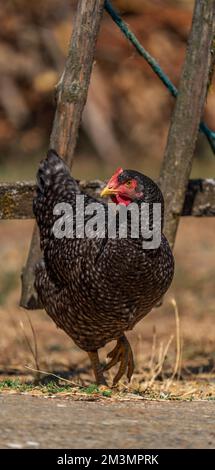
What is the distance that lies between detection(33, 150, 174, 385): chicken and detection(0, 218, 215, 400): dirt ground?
451 mm

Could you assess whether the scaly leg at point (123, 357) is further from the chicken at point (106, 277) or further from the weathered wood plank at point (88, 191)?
the weathered wood plank at point (88, 191)

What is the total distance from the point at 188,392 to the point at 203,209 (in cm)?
136

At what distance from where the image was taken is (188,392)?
17.6 ft

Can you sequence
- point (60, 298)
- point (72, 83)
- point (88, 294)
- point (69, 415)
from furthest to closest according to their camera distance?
point (72, 83)
point (60, 298)
point (88, 294)
point (69, 415)

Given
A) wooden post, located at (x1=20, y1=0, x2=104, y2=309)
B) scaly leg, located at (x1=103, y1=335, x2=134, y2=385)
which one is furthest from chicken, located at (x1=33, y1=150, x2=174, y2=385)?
wooden post, located at (x1=20, y1=0, x2=104, y2=309)

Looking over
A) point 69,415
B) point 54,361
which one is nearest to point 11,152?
point 54,361

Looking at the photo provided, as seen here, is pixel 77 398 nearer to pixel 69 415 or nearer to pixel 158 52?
pixel 69 415

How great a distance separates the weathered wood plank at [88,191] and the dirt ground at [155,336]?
0.72 metres

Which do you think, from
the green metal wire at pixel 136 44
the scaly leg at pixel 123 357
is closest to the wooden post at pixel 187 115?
the green metal wire at pixel 136 44

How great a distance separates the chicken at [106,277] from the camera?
5.12 metres

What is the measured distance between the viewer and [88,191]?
6219 millimetres

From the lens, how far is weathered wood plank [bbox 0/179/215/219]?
5.99 meters

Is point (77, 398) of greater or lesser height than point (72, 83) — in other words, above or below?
below

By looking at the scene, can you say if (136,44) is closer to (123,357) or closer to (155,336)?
(123,357)
